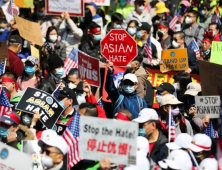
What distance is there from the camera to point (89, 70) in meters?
11.1

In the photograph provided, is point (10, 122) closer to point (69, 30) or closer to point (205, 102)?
point (205, 102)

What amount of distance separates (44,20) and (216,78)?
646cm

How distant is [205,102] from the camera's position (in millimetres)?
9836

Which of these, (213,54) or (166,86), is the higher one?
(213,54)

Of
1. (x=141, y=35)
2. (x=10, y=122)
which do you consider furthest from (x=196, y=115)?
(x=141, y=35)

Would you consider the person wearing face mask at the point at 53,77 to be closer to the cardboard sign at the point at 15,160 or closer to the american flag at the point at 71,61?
the american flag at the point at 71,61

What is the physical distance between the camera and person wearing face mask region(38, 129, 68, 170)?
7.92m

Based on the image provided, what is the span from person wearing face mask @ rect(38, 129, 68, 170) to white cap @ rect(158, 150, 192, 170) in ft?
3.60

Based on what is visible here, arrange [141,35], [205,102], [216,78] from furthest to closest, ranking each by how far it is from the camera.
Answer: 1. [141,35]
2. [216,78]
3. [205,102]

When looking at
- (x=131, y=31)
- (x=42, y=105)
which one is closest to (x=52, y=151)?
(x=42, y=105)

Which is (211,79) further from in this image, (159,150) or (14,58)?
(14,58)

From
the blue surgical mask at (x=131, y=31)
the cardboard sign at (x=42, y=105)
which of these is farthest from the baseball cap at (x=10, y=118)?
the blue surgical mask at (x=131, y=31)

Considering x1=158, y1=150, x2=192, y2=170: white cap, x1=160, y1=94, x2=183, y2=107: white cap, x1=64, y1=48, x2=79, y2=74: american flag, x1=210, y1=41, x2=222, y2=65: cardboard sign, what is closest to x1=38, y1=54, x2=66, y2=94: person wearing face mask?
x1=64, y1=48, x2=79, y2=74: american flag

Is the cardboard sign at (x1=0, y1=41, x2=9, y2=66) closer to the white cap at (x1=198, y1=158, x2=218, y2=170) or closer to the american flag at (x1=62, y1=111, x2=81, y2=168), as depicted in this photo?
the american flag at (x1=62, y1=111, x2=81, y2=168)
